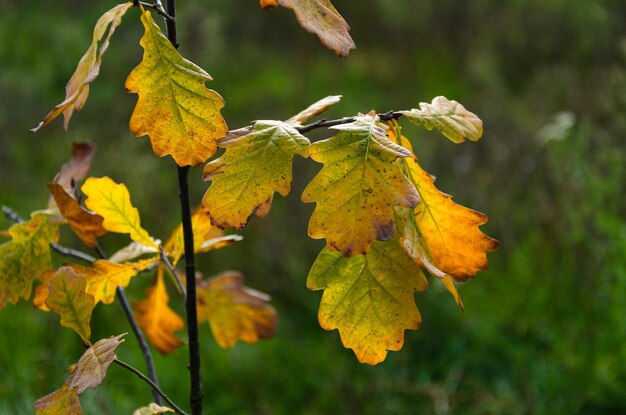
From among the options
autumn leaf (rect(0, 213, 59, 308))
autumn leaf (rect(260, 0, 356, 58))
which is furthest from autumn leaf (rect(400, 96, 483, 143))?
autumn leaf (rect(0, 213, 59, 308))

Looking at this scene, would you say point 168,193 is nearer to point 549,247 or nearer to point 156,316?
point 549,247

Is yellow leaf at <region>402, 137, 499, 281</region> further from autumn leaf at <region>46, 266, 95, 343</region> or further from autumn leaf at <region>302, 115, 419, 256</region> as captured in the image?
autumn leaf at <region>46, 266, 95, 343</region>

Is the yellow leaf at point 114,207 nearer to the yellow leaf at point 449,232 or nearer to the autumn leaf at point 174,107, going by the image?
the autumn leaf at point 174,107

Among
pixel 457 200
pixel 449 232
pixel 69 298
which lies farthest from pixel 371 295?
pixel 457 200

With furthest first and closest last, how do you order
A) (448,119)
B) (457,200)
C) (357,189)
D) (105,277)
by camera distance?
1. (457,200)
2. (105,277)
3. (448,119)
4. (357,189)

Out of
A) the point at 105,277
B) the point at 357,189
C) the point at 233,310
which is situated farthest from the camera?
the point at 233,310

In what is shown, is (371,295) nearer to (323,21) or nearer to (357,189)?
(357,189)

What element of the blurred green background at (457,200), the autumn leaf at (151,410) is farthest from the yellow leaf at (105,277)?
the blurred green background at (457,200)
